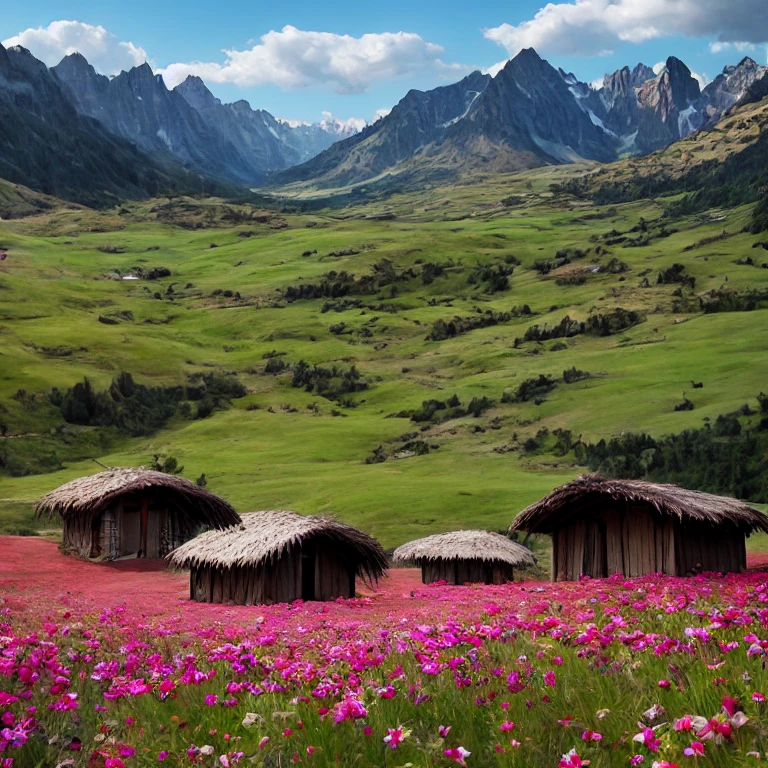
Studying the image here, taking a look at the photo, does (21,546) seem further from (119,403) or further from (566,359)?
(566,359)

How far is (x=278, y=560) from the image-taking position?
29.7 m

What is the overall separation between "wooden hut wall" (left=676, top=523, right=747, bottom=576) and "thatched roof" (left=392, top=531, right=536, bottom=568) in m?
8.00

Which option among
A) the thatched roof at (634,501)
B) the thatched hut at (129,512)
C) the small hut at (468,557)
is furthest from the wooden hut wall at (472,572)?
→ the thatched hut at (129,512)

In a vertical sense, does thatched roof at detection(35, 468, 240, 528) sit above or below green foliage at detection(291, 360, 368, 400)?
below

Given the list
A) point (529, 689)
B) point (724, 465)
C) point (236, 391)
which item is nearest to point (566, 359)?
point (236, 391)

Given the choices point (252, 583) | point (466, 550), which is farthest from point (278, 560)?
point (466, 550)

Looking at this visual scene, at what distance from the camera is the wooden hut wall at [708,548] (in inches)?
1167

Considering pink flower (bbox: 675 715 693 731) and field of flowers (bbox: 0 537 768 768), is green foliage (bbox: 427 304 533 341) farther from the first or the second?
pink flower (bbox: 675 715 693 731)

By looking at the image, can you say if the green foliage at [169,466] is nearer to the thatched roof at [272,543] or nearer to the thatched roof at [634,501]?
the thatched roof at [272,543]

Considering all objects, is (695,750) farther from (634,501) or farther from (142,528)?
(142,528)

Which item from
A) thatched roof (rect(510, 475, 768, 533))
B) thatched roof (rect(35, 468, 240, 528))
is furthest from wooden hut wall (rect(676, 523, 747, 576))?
thatched roof (rect(35, 468, 240, 528))

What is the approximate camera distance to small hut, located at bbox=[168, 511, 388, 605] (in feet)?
98.4

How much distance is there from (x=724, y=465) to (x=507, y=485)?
→ 12550 millimetres

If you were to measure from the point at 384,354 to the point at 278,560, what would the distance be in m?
85.4
